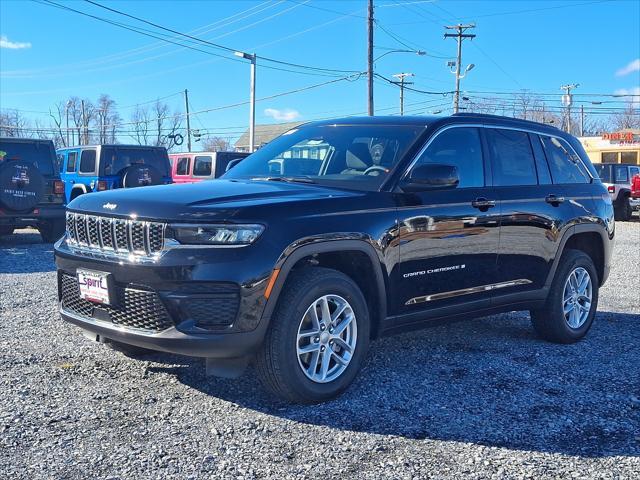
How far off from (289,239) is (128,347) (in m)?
1.66

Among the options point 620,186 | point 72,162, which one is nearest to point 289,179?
point 72,162

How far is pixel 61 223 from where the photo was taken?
12.9 meters

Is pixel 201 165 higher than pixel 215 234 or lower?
higher

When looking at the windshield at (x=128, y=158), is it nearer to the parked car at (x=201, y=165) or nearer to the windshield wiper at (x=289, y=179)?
the parked car at (x=201, y=165)

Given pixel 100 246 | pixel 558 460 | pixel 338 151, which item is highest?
pixel 338 151

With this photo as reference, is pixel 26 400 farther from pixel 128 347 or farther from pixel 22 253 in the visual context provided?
pixel 22 253

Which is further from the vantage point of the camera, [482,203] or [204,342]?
[482,203]

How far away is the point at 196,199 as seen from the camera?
397 cm

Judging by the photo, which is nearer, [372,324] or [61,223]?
[372,324]

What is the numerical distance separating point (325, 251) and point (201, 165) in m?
14.8

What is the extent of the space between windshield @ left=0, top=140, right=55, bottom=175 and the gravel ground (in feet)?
24.0

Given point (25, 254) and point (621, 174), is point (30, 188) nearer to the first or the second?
point (25, 254)

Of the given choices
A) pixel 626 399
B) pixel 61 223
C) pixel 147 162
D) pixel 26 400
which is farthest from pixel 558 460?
pixel 147 162

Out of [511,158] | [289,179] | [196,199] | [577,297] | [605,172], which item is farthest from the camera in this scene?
[605,172]
